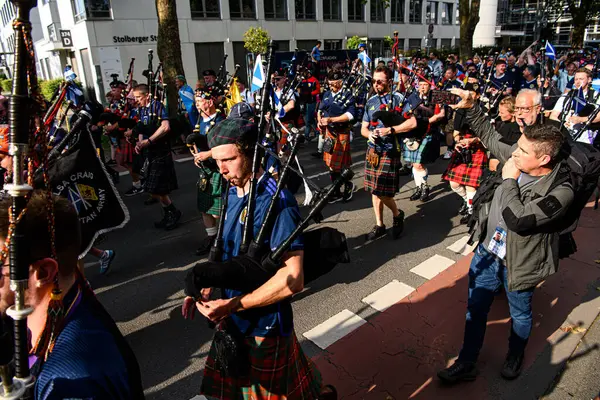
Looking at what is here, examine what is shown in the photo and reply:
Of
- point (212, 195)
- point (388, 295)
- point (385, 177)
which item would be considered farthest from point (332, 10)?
point (388, 295)

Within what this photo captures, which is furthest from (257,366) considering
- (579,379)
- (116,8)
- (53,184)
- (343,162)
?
(116,8)

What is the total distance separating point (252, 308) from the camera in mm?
1854

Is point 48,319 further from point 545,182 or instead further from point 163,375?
point 545,182

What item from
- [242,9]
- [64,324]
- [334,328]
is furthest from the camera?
[242,9]

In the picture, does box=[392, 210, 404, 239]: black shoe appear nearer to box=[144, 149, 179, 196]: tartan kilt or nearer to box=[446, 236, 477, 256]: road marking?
box=[446, 236, 477, 256]: road marking

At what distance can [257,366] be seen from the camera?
1908 millimetres

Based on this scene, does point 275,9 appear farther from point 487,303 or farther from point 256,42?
point 487,303

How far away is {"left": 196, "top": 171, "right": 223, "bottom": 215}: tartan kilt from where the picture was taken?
4578mm

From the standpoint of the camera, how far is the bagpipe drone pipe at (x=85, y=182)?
2656 mm

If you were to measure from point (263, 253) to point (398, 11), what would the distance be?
119ft

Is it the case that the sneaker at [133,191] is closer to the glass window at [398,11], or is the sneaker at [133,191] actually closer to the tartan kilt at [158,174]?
the tartan kilt at [158,174]

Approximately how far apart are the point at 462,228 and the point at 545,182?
3.11 metres

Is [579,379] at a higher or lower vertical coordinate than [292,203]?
lower

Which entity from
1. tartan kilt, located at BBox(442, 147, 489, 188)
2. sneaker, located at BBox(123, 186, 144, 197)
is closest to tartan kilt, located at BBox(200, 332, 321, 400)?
tartan kilt, located at BBox(442, 147, 489, 188)
